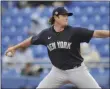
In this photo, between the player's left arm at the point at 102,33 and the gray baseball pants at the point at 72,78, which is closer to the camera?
the player's left arm at the point at 102,33

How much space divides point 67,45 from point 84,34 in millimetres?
253

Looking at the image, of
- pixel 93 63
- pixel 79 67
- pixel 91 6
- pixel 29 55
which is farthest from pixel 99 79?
pixel 91 6

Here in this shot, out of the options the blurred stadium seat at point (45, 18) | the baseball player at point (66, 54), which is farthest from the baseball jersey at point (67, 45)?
the blurred stadium seat at point (45, 18)

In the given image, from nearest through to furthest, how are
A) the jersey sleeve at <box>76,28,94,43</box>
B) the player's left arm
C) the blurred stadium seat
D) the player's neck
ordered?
1. the player's left arm
2. the jersey sleeve at <box>76,28,94,43</box>
3. the player's neck
4. the blurred stadium seat

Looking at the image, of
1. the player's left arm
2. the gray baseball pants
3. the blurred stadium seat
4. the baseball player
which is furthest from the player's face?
the blurred stadium seat

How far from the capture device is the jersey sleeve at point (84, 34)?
5.27 metres

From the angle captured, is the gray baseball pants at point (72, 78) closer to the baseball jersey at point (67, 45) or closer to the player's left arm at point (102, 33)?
the baseball jersey at point (67, 45)

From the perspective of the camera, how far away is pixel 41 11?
1160 cm

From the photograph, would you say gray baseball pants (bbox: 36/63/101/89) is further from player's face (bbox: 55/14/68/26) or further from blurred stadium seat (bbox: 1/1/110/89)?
blurred stadium seat (bbox: 1/1/110/89)

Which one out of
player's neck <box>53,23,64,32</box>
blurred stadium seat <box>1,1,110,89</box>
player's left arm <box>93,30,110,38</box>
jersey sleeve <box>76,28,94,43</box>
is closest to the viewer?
player's left arm <box>93,30,110,38</box>

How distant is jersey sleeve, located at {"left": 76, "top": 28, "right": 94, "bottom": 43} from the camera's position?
208 inches

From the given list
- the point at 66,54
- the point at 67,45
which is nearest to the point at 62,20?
the point at 67,45

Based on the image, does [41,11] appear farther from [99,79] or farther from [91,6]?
[99,79]

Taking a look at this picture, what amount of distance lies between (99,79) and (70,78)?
9.35 ft
